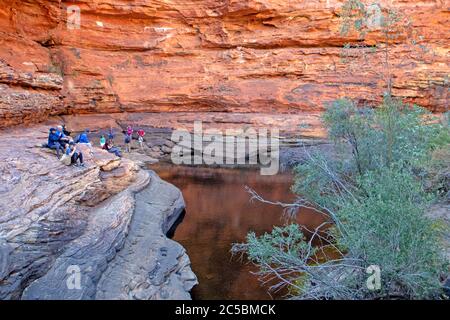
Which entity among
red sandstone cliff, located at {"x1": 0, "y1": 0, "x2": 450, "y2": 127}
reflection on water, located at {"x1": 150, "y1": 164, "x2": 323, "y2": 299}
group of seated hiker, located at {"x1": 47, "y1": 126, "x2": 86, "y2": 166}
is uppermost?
red sandstone cliff, located at {"x1": 0, "y1": 0, "x2": 450, "y2": 127}

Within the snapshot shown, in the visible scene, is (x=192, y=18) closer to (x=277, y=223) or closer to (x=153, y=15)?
(x=153, y=15)

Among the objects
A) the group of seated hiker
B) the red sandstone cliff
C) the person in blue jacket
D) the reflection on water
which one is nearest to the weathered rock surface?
the reflection on water

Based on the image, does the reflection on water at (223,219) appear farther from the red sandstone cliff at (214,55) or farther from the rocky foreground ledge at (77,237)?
the red sandstone cliff at (214,55)

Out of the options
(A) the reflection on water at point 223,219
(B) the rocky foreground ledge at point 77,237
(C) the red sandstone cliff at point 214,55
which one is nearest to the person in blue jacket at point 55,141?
(B) the rocky foreground ledge at point 77,237

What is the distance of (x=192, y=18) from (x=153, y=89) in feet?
18.0

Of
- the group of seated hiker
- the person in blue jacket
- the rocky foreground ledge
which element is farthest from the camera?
the person in blue jacket

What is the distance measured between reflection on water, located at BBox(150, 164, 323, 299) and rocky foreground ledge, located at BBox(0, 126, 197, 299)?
23.7 inches

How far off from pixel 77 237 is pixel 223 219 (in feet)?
15.7

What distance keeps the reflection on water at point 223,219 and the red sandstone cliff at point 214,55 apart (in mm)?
6837

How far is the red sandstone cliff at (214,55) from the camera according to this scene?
72.8 ft

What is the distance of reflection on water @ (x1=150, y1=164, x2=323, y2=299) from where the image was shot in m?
7.38

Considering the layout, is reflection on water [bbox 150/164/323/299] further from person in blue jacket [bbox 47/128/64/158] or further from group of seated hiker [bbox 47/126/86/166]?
person in blue jacket [bbox 47/128/64/158]
